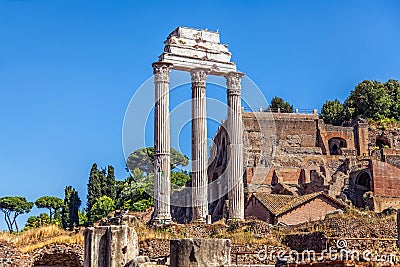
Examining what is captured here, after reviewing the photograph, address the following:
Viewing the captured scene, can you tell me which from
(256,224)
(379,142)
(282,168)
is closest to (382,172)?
(282,168)

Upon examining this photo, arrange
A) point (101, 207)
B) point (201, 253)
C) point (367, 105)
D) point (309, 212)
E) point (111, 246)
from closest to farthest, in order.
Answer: point (201, 253) → point (111, 246) → point (309, 212) → point (101, 207) → point (367, 105)

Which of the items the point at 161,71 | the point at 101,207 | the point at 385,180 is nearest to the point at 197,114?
the point at 161,71

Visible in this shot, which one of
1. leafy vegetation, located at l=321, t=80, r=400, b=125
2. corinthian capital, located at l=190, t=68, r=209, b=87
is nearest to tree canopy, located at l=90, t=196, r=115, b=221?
corinthian capital, located at l=190, t=68, r=209, b=87

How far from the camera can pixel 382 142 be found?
5778 centimetres

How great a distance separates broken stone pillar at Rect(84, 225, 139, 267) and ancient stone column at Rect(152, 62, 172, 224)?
75.4ft

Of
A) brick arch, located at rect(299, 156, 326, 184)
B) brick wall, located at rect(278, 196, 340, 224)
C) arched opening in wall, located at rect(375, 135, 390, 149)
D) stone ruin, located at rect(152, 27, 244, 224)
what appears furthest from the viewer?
arched opening in wall, located at rect(375, 135, 390, 149)

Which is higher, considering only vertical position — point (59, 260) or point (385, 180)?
point (385, 180)

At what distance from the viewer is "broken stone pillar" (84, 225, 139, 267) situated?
10289 mm

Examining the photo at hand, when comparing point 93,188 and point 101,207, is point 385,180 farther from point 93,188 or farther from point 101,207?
point 93,188

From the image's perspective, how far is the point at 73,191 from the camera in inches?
2207

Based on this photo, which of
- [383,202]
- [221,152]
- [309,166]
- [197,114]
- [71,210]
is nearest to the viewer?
[197,114]

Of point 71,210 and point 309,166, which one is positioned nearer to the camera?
point 309,166

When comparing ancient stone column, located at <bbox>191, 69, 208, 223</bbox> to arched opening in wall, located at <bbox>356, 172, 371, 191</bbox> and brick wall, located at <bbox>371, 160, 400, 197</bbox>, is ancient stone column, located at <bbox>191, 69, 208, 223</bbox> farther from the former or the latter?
arched opening in wall, located at <bbox>356, 172, 371, 191</bbox>

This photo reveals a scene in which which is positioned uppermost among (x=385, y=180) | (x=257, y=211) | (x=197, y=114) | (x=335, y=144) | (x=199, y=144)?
(x=335, y=144)
